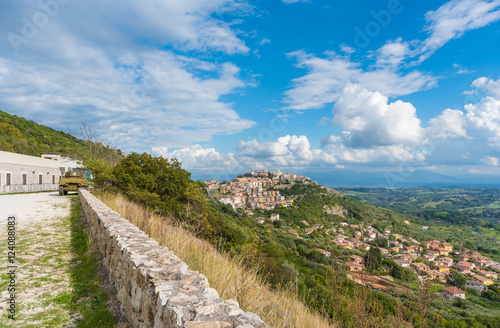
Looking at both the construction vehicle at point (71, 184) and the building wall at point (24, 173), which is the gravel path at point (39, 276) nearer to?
the construction vehicle at point (71, 184)

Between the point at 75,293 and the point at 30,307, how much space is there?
541 millimetres

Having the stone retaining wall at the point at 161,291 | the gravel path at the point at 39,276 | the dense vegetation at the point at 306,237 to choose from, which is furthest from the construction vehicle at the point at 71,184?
the stone retaining wall at the point at 161,291

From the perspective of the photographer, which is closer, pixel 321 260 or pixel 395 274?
pixel 395 274

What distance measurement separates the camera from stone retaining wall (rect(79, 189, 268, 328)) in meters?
1.86

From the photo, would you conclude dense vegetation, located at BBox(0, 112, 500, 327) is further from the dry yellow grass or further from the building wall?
the building wall

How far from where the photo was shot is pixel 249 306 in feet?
9.62

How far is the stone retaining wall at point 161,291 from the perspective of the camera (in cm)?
186

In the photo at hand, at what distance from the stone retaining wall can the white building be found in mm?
25202

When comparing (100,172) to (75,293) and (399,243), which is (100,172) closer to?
(75,293)

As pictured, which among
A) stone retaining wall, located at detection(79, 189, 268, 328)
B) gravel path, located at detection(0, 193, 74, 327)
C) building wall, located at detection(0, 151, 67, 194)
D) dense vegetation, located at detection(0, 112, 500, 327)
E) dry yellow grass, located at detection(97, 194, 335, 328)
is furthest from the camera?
building wall, located at detection(0, 151, 67, 194)

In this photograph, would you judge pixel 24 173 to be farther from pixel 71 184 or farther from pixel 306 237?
pixel 306 237

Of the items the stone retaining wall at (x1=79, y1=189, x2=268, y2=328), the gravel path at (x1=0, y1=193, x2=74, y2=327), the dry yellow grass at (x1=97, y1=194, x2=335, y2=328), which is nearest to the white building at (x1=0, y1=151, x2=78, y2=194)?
the gravel path at (x1=0, y1=193, x2=74, y2=327)

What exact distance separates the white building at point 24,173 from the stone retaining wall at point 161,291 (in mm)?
25202

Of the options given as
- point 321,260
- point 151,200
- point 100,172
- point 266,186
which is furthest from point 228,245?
point 266,186
